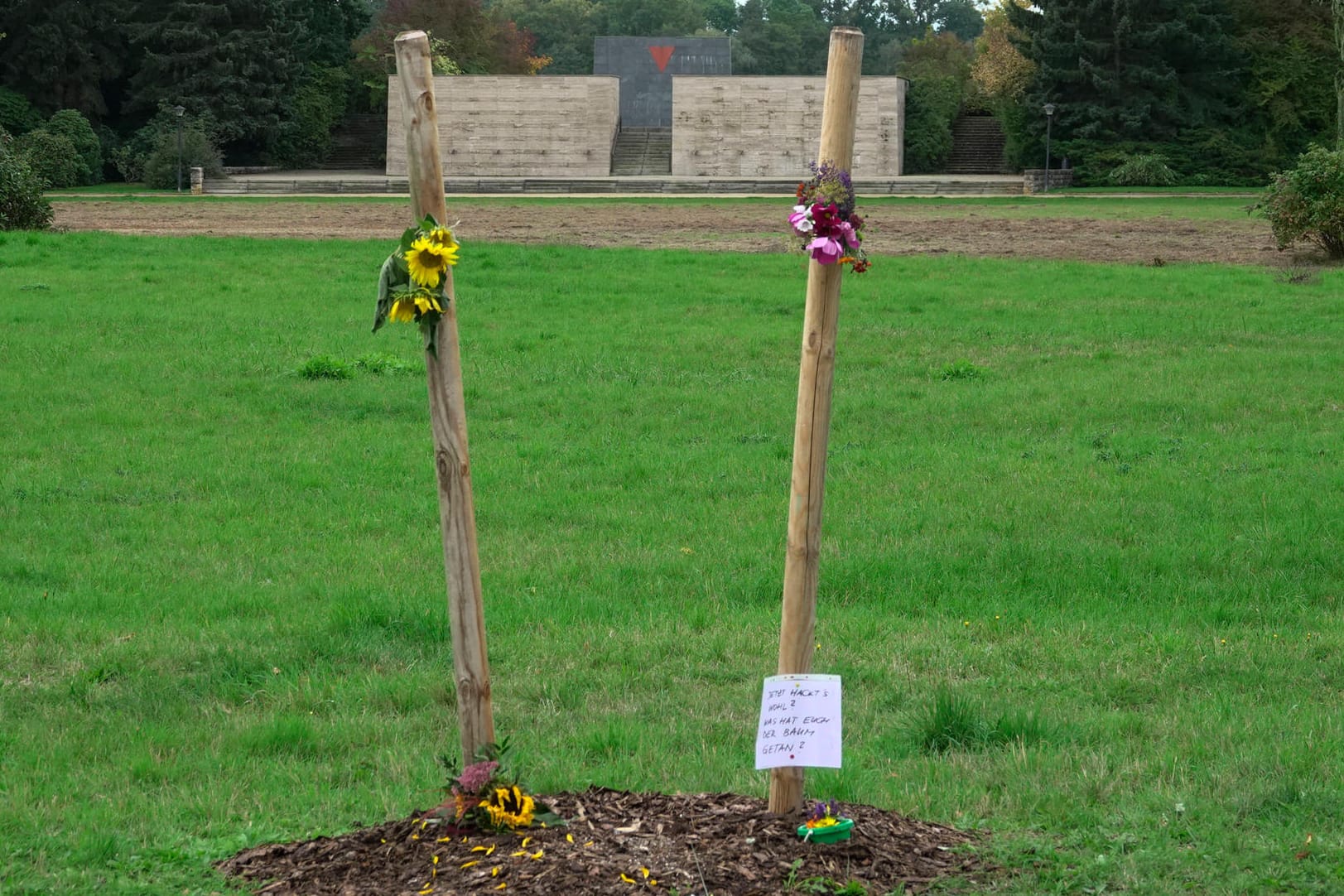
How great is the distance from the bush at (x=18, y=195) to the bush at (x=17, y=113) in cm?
2721

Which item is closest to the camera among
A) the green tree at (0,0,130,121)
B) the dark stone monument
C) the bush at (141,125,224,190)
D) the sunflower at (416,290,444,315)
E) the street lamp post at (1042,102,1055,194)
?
the sunflower at (416,290,444,315)

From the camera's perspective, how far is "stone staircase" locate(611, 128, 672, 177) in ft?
179

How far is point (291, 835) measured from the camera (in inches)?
156

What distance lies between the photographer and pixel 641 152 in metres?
56.0

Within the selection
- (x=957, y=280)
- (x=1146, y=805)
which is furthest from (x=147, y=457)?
(x=957, y=280)

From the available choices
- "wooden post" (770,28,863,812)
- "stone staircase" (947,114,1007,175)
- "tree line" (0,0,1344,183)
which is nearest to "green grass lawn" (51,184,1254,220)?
"tree line" (0,0,1344,183)

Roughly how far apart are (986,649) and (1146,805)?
168cm

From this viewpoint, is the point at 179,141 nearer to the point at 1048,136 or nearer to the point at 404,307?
the point at 1048,136

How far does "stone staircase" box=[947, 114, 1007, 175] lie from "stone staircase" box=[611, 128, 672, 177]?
11720 millimetres

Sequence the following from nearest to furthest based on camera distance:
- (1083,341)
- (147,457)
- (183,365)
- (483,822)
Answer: (483,822) → (147,457) → (183,365) → (1083,341)

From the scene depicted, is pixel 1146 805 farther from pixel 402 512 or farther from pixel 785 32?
pixel 785 32

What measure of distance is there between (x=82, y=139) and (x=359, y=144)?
44.6 ft

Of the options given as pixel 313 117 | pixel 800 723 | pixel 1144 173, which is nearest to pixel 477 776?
pixel 800 723

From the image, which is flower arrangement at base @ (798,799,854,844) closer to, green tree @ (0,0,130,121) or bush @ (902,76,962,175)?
green tree @ (0,0,130,121)
